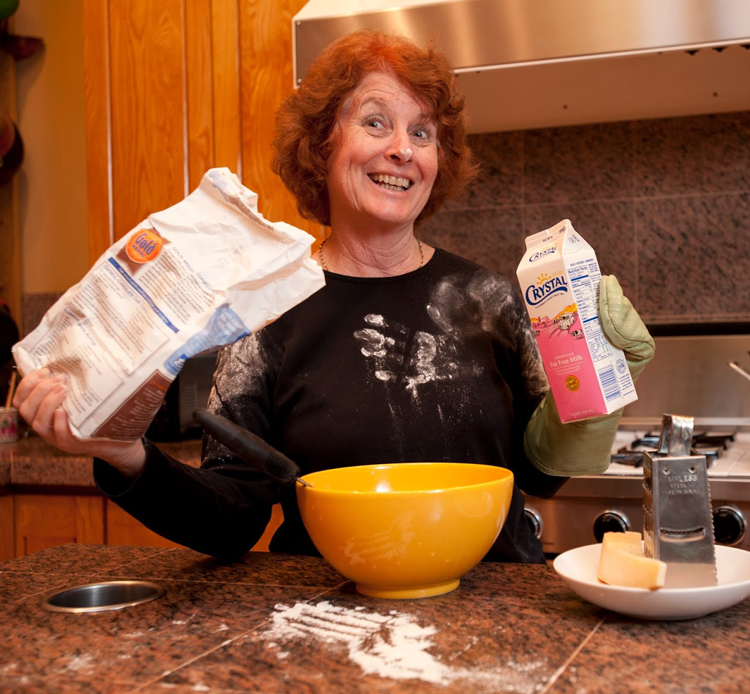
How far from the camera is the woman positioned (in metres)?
1.13

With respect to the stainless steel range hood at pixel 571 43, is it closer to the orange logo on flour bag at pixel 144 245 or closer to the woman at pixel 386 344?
the woman at pixel 386 344

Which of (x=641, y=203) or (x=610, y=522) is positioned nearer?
(x=610, y=522)

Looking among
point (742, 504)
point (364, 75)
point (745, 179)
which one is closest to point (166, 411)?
point (364, 75)

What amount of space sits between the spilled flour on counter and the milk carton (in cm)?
30

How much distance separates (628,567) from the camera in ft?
2.41

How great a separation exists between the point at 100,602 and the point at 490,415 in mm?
528

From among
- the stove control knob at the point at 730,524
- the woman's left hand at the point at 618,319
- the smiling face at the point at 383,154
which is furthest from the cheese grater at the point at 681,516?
the stove control knob at the point at 730,524

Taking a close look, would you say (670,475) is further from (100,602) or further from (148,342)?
(100,602)

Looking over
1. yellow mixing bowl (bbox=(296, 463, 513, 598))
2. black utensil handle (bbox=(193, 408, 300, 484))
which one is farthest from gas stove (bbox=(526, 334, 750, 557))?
black utensil handle (bbox=(193, 408, 300, 484))

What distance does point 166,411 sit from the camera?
6.68 ft

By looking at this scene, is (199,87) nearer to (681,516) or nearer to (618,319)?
(618,319)

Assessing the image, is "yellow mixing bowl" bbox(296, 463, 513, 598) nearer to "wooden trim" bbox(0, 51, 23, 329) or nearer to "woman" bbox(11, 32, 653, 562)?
"woman" bbox(11, 32, 653, 562)

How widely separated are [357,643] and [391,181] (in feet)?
2.21

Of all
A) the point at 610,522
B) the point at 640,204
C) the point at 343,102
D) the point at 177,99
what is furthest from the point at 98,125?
the point at 610,522
